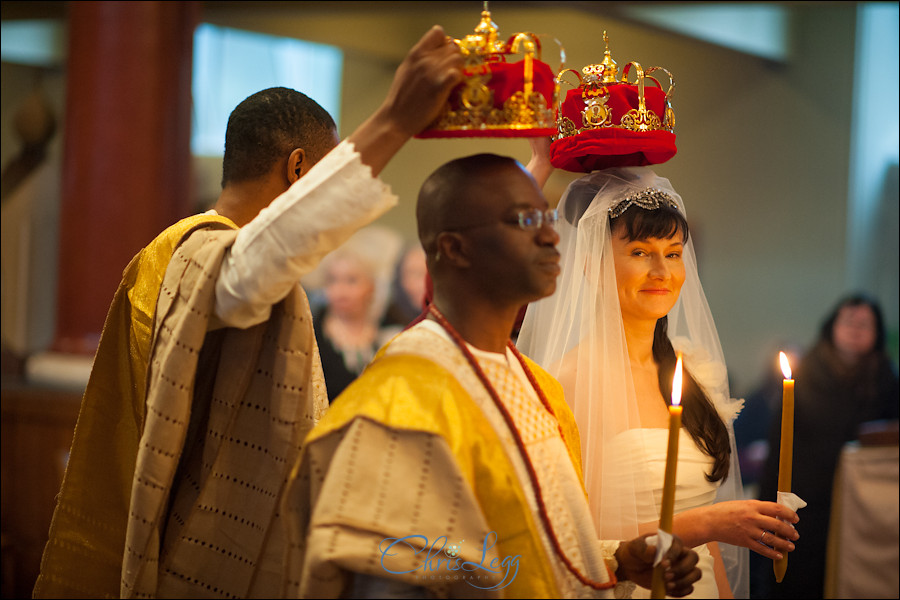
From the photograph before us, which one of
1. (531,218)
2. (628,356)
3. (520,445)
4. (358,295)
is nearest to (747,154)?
(358,295)

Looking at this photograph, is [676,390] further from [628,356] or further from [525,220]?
[628,356]

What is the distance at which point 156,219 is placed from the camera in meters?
4.84

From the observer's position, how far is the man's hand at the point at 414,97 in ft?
5.07

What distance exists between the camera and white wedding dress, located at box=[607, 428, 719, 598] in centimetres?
236

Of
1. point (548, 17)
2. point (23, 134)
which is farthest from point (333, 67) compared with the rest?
point (23, 134)

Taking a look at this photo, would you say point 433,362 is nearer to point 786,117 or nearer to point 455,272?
point 455,272

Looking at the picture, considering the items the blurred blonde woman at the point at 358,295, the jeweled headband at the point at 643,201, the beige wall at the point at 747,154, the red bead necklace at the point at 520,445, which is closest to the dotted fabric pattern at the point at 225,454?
the red bead necklace at the point at 520,445

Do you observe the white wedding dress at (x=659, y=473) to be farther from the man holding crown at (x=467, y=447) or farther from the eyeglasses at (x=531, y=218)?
the eyeglasses at (x=531, y=218)

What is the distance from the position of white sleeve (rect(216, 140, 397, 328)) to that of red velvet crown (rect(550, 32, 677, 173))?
885 mm

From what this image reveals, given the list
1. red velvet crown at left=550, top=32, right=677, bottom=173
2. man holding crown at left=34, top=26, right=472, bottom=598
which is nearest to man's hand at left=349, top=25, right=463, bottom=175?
man holding crown at left=34, top=26, right=472, bottom=598

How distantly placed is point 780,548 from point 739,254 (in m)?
6.76

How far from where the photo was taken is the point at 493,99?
64.1 inches

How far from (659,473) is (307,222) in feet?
4.33

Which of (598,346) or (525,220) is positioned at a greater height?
(525,220)
